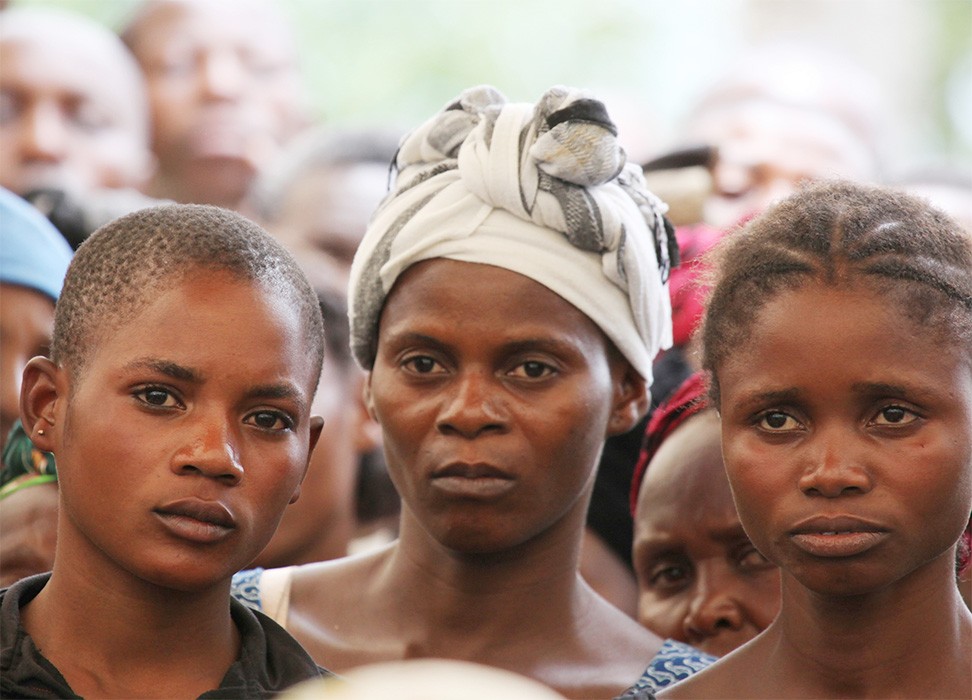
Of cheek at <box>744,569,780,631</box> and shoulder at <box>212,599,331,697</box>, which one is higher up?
cheek at <box>744,569,780,631</box>

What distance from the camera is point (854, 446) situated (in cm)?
283

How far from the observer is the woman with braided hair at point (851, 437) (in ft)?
9.32

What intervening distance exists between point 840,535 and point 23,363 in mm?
2191

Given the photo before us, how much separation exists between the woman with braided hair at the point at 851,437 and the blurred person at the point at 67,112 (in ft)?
11.5

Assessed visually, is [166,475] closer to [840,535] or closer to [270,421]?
[270,421]

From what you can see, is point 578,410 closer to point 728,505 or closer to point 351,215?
point 728,505

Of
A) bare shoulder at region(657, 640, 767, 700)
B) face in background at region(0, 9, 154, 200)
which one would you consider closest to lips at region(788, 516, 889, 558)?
bare shoulder at region(657, 640, 767, 700)

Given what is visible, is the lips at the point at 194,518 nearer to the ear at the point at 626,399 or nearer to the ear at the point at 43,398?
the ear at the point at 43,398

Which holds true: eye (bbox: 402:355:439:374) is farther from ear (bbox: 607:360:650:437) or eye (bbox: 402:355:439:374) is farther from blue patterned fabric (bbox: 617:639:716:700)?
blue patterned fabric (bbox: 617:639:716:700)

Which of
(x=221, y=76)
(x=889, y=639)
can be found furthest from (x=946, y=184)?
(x=889, y=639)

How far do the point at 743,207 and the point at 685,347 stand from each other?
5.55 feet

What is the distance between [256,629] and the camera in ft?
9.80

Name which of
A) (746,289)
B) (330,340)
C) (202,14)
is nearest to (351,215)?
(330,340)

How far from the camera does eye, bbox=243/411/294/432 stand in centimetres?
288
